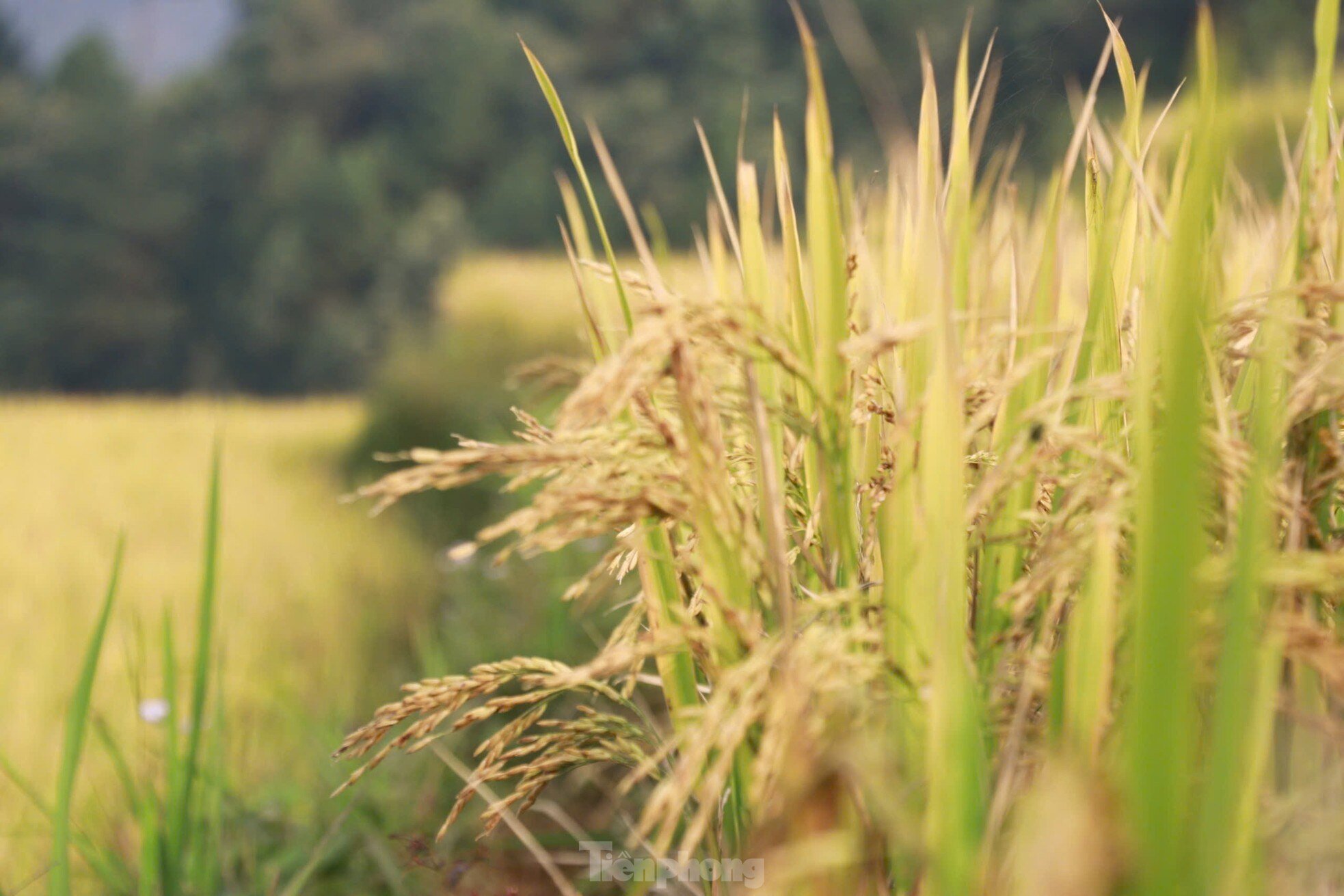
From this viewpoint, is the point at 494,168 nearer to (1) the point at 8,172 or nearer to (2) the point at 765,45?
(2) the point at 765,45

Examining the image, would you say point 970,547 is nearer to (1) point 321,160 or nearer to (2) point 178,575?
(2) point 178,575

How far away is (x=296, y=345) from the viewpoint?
57.5 feet

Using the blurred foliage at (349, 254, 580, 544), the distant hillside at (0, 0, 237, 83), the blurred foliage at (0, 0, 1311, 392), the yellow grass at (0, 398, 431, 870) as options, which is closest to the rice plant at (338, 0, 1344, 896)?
the yellow grass at (0, 398, 431, 870)

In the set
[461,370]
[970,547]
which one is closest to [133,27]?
[461,370]

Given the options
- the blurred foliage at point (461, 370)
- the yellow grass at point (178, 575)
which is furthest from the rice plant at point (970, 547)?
the blurred foliage at point (461, 370)

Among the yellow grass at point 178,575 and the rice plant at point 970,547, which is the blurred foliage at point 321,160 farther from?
the rice plant at point 970,547

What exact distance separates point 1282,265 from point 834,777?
48 cm

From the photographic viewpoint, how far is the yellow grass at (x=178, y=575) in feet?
6.84

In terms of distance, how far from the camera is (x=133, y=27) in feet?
70.0

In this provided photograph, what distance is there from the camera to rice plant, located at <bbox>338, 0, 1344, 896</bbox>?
1.11 feet
